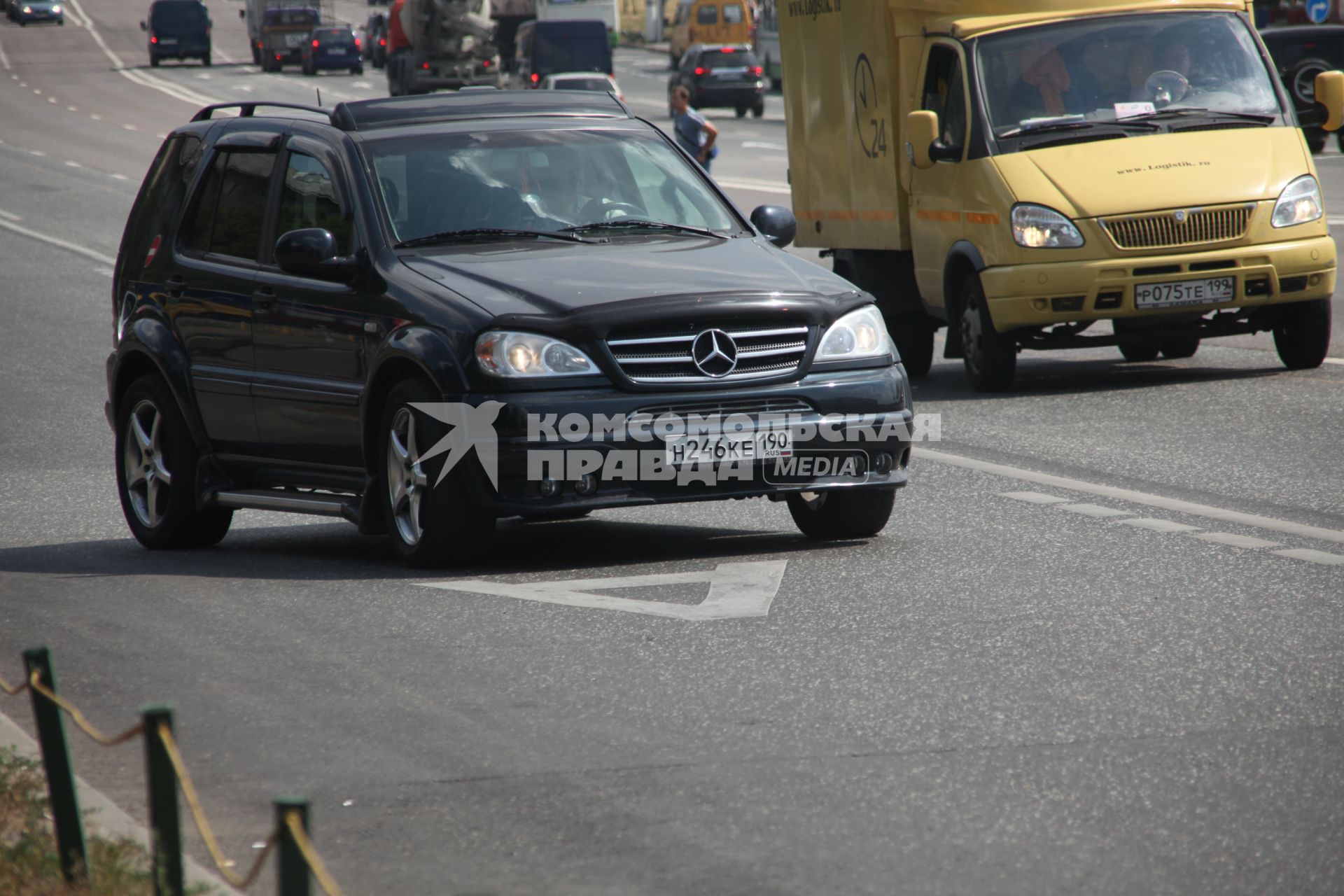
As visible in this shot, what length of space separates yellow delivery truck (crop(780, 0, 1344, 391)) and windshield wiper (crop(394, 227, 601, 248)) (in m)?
5.49

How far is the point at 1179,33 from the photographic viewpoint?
1468cm

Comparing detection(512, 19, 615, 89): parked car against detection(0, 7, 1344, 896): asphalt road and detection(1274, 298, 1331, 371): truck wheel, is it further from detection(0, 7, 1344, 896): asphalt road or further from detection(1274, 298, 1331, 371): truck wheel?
detection(0, 7, 1344, 896): asphalt road

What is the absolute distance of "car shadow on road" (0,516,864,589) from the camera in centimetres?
874

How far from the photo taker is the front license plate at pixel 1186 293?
45.4ft

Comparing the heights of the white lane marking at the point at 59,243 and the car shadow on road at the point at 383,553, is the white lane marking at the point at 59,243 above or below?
below

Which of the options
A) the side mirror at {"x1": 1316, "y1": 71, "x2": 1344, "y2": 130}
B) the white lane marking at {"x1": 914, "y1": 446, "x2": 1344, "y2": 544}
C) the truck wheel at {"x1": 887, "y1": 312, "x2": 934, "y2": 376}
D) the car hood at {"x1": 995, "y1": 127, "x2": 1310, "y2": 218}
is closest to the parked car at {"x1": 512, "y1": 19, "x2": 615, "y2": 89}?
the truck wheel at {"x1": 887, "y1": 312, "x2": 934, "y2": 376}

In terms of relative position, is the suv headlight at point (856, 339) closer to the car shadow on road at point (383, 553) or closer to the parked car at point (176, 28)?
the car shadow on road at point (383, 553)

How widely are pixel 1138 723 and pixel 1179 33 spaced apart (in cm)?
977

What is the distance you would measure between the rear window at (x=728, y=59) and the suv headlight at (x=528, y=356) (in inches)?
2029

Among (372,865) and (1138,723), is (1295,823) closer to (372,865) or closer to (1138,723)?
(1138,723)

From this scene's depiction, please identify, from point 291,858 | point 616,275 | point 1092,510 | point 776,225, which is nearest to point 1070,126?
point 776,225

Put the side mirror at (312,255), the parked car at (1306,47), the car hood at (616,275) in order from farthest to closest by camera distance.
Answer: the parked car at (1306,47)
the side mirror at (312,255)
the car hood at (616,275)

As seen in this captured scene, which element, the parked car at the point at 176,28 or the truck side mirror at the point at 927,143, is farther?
the parked car at the point at 176,28

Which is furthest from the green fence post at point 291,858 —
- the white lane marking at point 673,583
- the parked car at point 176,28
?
the parked car at point 176,28
